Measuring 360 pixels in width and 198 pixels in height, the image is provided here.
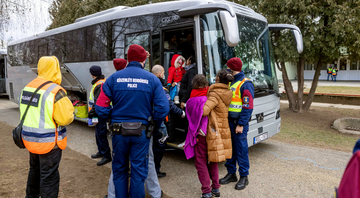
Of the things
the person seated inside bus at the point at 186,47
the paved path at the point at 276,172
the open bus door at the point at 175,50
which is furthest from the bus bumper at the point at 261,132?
the person seated inside bus at the point at 186,47

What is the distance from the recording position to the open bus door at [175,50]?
17.1 ft

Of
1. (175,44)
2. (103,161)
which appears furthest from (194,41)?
(103,161)

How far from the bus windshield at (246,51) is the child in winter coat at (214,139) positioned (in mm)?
1132

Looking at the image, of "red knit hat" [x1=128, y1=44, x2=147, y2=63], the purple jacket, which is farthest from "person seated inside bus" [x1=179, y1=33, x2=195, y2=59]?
"red knit hat" [x1=128, y1=44, x2=147, y2=63]

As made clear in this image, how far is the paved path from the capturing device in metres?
4.01

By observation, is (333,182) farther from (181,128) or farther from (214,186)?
(181,128)

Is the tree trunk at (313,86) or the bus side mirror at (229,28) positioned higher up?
the bus side mirror at (229,28)

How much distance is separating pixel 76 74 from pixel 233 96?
5.87m

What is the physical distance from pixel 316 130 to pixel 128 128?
7.33 meters

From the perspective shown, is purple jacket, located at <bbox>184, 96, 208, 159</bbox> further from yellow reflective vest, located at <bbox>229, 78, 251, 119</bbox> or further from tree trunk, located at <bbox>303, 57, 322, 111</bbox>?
tree trunk, located at <bbox>303, 57, 322, 111</bbox>

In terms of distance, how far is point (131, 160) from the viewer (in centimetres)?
309

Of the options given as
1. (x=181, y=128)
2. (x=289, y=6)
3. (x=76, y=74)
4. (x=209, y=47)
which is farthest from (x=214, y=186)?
(x=289, y=6)

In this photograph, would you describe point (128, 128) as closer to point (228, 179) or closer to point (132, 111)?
point (132, 111)

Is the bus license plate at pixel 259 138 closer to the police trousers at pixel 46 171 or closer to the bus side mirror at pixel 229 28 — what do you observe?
the bus side mirror at pixel 229 28
